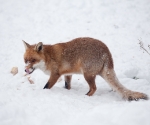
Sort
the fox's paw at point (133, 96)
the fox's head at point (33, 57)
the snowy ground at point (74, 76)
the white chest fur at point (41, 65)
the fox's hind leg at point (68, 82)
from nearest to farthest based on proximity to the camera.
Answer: the snowy ground at point (74, 76) < the fox's paw at point (133, 96) < the fox's head at point (33, 57) < the white chest fur at point (41, 65) < the fox's hind leg at point (68, 82)

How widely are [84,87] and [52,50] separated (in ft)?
4.99

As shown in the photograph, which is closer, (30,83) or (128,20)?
(30,83)

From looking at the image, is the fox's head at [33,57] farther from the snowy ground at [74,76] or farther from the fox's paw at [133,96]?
the fox's paw at [133,96]

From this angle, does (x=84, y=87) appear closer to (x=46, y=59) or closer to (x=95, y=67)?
(x=95, y=67)

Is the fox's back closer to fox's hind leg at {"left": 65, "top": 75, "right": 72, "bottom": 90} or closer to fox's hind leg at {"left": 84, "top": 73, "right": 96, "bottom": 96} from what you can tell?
fox's hind leg at {"left": 84, "top": 73, "right": 96, "bottom": 96}

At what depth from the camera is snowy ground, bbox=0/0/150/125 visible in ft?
12.7

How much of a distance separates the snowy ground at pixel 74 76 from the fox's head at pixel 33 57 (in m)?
0.62

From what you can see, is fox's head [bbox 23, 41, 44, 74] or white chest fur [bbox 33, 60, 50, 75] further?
white chest fur [bbox 33, 60, 50, 75]

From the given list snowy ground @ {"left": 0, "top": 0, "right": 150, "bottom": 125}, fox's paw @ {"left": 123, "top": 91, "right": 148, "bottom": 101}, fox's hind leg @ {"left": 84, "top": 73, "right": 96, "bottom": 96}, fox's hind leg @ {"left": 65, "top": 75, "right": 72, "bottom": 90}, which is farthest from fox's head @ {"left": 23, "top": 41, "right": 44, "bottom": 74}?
fox's paw @ {"left": 123, "top": 91, "right": 148, "bottom": 101}

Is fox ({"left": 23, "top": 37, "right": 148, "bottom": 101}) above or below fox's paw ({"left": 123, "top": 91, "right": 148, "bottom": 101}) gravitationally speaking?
above

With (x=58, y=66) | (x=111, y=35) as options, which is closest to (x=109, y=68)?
(x=58, y=66)

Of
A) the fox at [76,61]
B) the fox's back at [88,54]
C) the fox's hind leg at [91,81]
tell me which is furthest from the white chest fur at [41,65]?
the fox's hind leg at [91,81]

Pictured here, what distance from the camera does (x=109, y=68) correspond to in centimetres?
579

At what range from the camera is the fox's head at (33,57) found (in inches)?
222
